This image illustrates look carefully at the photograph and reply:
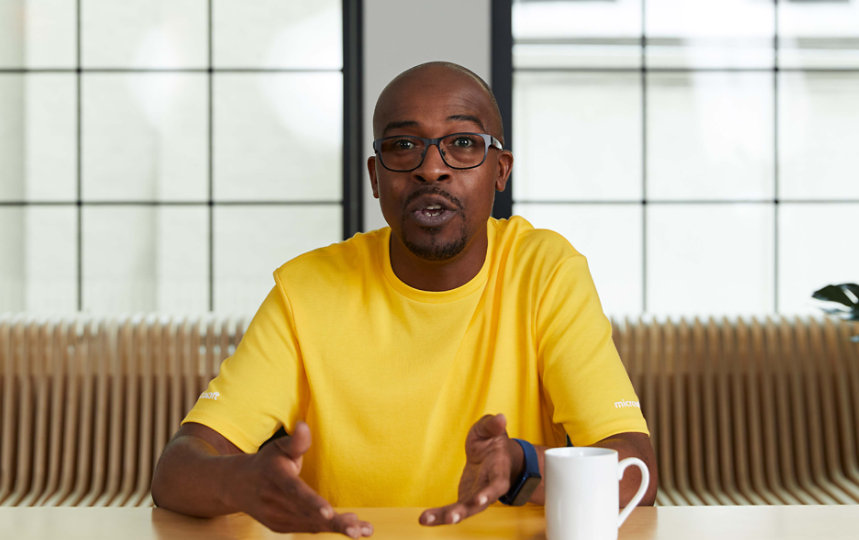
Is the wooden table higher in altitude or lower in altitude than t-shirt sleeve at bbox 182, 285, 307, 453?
lower

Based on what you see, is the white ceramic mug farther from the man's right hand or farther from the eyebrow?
the eyebrow

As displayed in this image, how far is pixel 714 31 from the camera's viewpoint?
275 cm

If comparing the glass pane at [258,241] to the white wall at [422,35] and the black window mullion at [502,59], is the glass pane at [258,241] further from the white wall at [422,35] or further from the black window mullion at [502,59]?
the black window mullion at [502,59]

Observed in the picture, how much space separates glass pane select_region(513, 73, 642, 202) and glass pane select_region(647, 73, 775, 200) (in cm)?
16

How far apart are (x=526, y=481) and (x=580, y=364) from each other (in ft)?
1.06

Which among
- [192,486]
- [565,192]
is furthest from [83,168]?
[192,486]

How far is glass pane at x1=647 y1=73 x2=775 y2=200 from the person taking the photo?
275cm

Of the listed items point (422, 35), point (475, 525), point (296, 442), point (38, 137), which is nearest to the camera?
point (296, 442)

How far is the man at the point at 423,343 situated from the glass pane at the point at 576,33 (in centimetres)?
155

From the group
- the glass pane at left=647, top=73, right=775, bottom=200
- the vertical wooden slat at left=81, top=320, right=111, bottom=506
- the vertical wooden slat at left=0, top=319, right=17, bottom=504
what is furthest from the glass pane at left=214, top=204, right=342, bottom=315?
the glass pane at left=647, top=73, right=775, bottom=200

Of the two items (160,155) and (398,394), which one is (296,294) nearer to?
(398,394)

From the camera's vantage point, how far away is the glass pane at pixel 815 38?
2744mm

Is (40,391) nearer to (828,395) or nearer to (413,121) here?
(413,121)

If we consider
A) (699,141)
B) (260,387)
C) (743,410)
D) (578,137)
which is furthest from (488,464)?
(699,141)
